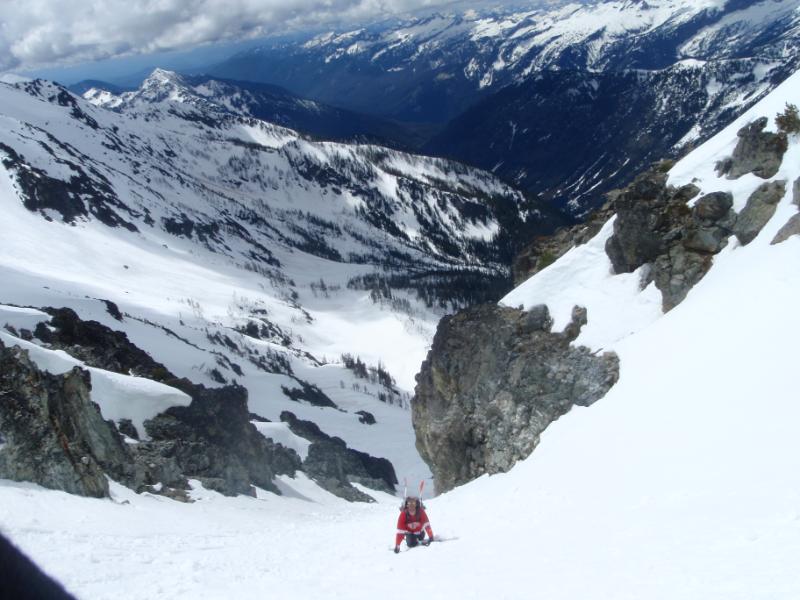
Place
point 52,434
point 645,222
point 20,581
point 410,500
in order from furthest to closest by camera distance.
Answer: point 645,222 → point 52,434 → point 410,500 → point 20,581

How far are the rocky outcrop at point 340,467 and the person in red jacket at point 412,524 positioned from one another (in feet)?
106

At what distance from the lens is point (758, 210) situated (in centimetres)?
2927

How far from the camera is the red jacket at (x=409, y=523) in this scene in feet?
58.6

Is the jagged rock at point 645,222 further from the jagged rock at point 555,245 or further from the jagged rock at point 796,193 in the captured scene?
the jagged rock at point 796,193

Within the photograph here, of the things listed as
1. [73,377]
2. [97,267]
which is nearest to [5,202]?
[97,267]

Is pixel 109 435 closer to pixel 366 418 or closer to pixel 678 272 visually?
pixel 678 272

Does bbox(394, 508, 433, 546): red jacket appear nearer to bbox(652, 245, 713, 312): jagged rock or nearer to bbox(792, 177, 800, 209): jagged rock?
bbox(652, 245, 713, 312): jagged rock

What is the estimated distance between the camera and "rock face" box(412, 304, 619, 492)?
31.8 meters

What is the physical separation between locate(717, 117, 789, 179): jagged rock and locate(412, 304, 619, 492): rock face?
11428mm

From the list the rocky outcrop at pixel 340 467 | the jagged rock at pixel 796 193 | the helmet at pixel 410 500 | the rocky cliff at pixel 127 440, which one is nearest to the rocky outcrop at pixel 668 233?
the jagged rock at pixel 796 193

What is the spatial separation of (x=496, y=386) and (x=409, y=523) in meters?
21.9

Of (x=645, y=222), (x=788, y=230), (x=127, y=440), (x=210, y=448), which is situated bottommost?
(x=127, y=440)


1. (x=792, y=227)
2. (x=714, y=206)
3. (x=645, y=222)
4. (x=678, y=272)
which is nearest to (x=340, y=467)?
(x=645, y=222)

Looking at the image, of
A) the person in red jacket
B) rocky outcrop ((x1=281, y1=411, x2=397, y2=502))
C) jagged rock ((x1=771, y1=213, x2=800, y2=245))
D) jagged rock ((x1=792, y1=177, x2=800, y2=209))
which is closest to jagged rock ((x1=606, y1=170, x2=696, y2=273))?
jagged rock ((x1=792, y1=177, x2=800, y2=209))
